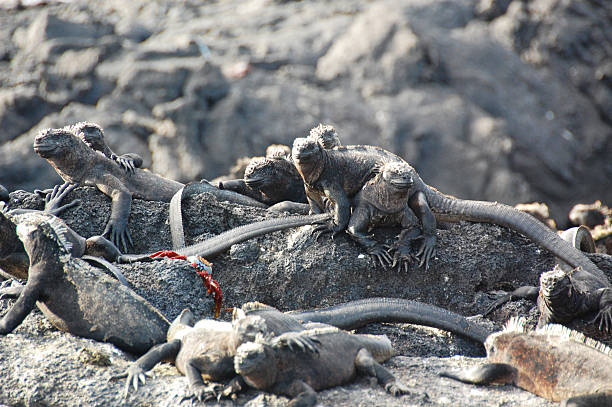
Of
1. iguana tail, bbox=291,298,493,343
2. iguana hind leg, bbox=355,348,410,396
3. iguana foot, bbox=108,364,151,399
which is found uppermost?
iguana foot, bbox=108,364,151,399

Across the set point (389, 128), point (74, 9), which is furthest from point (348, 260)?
point (74, 9)

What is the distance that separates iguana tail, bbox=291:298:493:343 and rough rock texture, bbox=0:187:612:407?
93 millimetres

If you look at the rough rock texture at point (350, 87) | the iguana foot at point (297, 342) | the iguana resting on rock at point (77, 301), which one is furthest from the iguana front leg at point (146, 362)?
the rough rock texture at point (350, 87)

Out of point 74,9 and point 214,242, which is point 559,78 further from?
point 214,242

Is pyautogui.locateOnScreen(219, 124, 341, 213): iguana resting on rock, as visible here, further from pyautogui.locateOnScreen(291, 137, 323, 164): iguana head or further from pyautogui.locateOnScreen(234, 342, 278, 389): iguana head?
pyautogui.locateOnScreen(234, 342, 278, 389): iguana head

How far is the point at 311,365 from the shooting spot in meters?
3.51

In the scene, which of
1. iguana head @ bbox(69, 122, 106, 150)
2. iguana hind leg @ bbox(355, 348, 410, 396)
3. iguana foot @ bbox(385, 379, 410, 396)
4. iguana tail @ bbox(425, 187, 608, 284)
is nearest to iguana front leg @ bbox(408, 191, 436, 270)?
iguana tail @ bbox(425, 187, 608, 284)

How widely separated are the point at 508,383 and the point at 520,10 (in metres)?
15.3

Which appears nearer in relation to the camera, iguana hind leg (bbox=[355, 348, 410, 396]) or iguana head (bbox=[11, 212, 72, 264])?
iguana hind leg (bbox=[355, 348, 410, 396])

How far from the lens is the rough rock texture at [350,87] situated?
49.9 feet

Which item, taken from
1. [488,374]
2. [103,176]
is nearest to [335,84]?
[103,176]

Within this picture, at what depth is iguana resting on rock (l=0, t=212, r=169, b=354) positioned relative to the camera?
13.7ft

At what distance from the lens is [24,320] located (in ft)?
15.1

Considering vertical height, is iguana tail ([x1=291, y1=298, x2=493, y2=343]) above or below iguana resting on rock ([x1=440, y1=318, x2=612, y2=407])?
below
